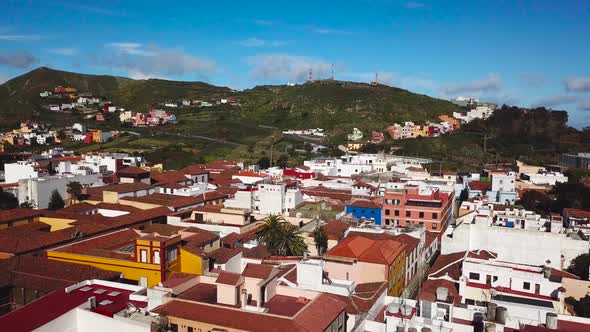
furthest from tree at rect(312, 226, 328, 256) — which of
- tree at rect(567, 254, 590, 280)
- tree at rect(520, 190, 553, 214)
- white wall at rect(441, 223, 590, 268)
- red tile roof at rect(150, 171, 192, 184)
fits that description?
red tile roof at rect(150, 171, 192, 184)

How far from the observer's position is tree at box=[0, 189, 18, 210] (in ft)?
161

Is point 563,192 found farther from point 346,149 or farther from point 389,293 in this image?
point 346,149

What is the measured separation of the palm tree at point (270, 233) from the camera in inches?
1205

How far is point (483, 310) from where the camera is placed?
1820 cm

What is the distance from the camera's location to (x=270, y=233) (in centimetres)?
3108

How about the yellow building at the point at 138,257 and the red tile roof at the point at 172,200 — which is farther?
the red tile roof at the point at 172,200

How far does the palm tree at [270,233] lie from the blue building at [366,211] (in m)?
11.7

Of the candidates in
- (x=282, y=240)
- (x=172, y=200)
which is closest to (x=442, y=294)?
(x=282, y=240)

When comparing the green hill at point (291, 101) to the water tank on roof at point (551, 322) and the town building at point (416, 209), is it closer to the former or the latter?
the town building at point (416, 209)

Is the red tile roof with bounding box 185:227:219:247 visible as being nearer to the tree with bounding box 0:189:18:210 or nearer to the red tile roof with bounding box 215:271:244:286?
the red tile roof with bounding box 215:271:244:286

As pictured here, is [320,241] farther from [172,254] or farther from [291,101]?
[291,101]

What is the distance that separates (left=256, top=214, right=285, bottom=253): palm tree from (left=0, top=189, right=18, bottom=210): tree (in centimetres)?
3125

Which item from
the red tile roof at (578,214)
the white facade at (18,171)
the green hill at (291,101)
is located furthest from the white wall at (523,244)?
the green hill at (291,101)

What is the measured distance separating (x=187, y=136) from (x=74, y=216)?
74.4 m
